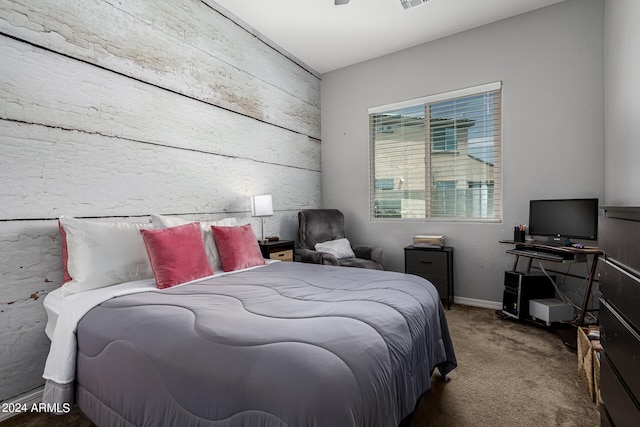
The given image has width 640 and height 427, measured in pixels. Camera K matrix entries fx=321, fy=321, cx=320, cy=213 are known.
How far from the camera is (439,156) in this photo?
393 centimetres

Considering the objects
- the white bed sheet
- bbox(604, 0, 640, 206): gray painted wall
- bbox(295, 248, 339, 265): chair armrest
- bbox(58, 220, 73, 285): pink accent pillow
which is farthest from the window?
bbox(58, 220, 73, 285): pink accent pillow

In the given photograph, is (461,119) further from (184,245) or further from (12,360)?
(12,360)

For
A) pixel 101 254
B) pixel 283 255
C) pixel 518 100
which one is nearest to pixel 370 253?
pixel 283 255

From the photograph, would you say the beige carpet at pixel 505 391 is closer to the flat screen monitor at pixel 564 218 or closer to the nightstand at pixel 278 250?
the flat screen monitor at pixel 564 218

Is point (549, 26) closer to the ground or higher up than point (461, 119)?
higher up

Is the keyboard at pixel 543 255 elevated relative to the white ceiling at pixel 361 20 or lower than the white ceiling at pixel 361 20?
lower

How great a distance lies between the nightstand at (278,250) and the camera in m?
3.29

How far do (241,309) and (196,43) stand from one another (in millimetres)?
2584

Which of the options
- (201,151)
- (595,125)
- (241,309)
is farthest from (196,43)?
(595,125)

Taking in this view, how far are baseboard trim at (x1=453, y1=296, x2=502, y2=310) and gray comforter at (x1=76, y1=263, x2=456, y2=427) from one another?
198 centimetres

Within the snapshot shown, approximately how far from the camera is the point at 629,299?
97cm

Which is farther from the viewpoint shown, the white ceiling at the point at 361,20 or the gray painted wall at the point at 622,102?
the white ceiling at the point at 361,20

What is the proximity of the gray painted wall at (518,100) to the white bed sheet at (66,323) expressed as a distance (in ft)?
10.7

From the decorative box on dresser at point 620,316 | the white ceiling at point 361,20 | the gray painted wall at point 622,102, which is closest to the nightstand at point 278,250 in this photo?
the white ceiling at point 361,20
